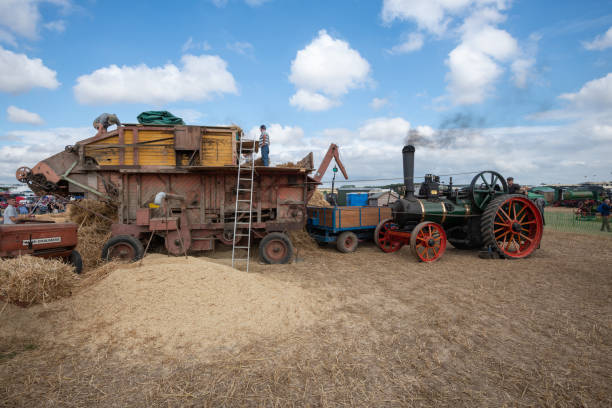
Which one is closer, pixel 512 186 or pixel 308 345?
pixel 308 345

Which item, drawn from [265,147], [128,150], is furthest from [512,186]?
[128,150]

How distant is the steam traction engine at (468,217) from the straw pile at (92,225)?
8.55 meters

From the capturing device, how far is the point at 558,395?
2836 millimetres

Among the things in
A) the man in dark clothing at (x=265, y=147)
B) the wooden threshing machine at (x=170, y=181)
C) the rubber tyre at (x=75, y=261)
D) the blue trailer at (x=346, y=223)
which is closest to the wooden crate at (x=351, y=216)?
the blue trailer at (x=346, y=223)

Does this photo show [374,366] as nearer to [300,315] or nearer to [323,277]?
[300,315]

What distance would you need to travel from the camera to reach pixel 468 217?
9594 millimetres

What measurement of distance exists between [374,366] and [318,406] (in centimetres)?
86

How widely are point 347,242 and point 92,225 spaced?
7.83 m

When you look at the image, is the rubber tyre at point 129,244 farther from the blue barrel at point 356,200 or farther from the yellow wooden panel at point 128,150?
the blue barrel at point 356,200

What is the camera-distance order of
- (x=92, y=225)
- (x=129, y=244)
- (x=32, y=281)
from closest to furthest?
(x=32, y=281)
(x=129, y=244)
(x=92, y=225)

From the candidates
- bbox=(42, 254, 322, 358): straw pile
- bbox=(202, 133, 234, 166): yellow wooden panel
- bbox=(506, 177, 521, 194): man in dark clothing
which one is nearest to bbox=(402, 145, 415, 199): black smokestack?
bbox=(506, 177, 521, 194): man in dark clothing

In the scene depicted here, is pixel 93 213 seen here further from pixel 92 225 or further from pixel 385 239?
pixel 385 239

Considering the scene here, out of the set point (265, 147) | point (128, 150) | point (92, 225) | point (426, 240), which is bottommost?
point (426, 240)

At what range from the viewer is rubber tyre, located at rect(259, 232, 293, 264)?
8406mm
